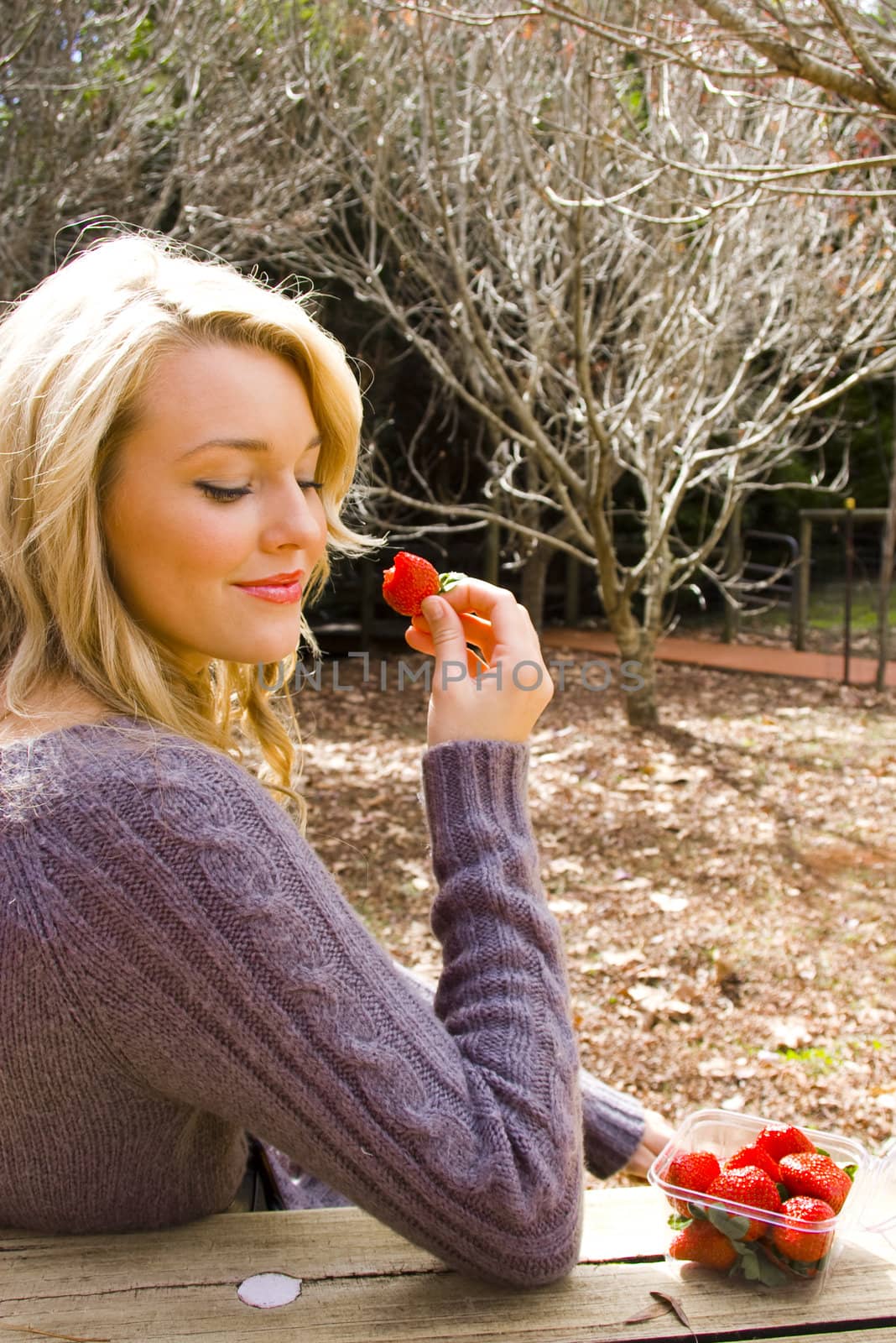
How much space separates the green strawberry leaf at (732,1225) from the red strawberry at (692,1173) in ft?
0.15

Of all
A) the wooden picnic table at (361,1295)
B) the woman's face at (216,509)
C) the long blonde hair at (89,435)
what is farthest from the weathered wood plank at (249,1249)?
the woman's face at (216,509)

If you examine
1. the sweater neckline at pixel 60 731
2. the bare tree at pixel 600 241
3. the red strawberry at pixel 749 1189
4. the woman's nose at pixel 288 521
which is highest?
the bare tree at pixel 600 241

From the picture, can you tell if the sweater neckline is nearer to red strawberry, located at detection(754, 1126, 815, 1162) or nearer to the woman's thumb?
the woman's thumb

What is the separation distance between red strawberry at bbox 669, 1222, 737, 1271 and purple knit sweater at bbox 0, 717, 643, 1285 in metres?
0.16

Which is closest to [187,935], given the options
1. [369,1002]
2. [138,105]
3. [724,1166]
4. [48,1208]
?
[369,1002]

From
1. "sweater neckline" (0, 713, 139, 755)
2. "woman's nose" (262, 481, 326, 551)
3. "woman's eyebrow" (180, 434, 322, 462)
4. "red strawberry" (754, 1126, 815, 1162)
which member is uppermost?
"woman's eyebrow" (180, 434, 322, 462)

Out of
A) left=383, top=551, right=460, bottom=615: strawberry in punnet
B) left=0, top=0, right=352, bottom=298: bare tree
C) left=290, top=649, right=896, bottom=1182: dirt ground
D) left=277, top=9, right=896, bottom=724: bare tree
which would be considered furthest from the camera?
left=0, top=0, right=352, bottom=298: bare tree

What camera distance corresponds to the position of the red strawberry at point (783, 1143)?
1447 millimetres

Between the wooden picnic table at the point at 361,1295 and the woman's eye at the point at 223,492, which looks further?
the woman's eye at the point at 223,492

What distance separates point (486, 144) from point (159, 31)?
2065 mm

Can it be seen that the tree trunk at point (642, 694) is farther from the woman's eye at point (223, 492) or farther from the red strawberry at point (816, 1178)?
the woman's eye at point (223, 492)

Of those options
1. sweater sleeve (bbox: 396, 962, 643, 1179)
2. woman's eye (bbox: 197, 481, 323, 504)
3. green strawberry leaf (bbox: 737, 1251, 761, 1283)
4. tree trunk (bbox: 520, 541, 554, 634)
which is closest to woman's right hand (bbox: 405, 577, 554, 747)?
woman's eye (bbox: 197, 481, 323, 504)

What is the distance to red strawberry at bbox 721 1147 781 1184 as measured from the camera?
1392 mm

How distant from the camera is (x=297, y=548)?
1.39 m
